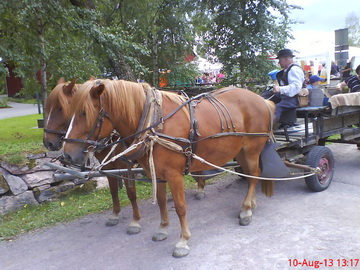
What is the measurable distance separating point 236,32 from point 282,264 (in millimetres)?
6399

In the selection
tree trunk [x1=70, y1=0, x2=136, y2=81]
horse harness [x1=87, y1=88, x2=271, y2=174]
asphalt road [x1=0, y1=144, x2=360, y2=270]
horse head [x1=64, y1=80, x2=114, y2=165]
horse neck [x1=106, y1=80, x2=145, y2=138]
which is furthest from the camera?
tree trunk [x1=70, y1=0, x2=136, y2=81]

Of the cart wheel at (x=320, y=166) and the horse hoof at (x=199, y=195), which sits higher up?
the cart wheel at (x=320, y=166)

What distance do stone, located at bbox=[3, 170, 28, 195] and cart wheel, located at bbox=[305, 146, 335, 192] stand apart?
424 cm

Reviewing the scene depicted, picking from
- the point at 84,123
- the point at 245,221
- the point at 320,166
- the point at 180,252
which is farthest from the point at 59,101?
the point at 320,166

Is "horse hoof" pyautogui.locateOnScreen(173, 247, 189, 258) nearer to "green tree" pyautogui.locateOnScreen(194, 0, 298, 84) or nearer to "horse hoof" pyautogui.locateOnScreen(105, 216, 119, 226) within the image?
"horse hoof" pyautogui.locateOnScreen(105, 216, 119, 226)

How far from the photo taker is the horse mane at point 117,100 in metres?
2.75

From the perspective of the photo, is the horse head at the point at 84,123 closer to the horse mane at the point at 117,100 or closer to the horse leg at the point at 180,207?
the horse mane at the point at 117,100

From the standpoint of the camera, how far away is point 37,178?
483cm

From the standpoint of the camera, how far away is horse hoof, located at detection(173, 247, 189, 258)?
324 cm

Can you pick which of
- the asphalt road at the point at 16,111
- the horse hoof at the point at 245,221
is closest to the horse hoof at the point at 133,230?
the horse hoof at the point at 245,221

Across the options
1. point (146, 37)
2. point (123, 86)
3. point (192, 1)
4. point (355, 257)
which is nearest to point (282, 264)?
point (355, 257)

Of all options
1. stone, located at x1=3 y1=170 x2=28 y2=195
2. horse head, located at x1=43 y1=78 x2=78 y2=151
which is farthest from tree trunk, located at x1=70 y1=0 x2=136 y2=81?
stone, located at x1=3 y1=170 x2=28 y2=195

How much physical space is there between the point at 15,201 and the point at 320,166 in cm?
460

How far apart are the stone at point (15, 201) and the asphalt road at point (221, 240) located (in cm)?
86
